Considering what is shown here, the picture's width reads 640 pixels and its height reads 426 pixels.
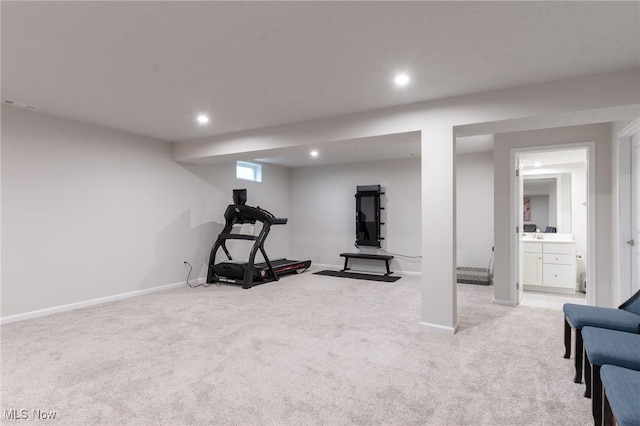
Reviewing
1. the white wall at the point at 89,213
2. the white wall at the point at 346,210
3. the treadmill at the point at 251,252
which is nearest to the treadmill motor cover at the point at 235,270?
the treadmill at the point at 251,252

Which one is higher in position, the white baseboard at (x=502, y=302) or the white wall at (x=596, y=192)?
the white wall at (x=596, y=192)

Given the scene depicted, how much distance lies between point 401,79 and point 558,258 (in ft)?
13.3

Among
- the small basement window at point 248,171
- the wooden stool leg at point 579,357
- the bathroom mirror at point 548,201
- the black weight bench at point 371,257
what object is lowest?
the wooden stool leg at point 579,357

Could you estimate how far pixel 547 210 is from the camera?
5.33m

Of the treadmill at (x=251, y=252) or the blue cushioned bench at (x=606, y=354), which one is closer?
the blue cushioned bench at (x=606, y=354)

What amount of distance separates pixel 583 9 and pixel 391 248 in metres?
5.14

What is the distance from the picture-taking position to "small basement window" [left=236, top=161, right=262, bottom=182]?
6441 mm

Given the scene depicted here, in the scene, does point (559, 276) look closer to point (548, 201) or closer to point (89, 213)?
point (548, 201)

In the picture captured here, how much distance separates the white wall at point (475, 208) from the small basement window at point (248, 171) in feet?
13.2

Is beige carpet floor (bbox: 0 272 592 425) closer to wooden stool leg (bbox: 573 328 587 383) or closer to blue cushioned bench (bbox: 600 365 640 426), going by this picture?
wooden stool leg (bbox: 573 328 587 383)

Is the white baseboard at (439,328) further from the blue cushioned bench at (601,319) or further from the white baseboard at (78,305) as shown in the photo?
the white baseboard at (78,305)

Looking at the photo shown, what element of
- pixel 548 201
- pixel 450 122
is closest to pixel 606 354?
pixel 450 122

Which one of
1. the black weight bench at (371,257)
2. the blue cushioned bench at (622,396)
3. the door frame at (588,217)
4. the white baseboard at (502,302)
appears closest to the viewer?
the blue cushioned bench at (622,396)

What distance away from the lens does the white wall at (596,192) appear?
11.5 feet
